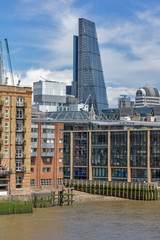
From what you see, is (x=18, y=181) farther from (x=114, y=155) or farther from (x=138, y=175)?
(x=138, y=175)

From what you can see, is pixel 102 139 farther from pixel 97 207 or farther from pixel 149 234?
pixel 149 234

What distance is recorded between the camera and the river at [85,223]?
7094cm

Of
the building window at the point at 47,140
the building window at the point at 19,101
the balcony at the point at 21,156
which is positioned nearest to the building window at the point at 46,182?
the building window at the point at 47,140

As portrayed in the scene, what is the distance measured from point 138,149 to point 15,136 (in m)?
50.1

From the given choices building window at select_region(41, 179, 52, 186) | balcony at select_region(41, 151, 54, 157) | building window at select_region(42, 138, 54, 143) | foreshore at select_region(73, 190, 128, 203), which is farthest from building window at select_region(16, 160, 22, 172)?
foreshore at select_region(73, 190, 128, 203)

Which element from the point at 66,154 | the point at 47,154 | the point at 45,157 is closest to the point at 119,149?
the point at 66,154

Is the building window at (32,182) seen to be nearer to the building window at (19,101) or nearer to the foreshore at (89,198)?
the foreshore at (89,198)

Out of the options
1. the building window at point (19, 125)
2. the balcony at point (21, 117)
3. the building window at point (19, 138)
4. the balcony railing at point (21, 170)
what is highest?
the balcony at point (21, 117)

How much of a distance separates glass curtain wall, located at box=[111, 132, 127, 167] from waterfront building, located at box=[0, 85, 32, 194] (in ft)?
150

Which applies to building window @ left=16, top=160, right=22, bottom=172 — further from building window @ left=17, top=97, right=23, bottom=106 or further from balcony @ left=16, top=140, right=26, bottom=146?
building window @ left=17, top=97, right=23, bottom=106

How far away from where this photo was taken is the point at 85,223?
8150 cm

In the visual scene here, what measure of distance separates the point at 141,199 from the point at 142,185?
3846mm

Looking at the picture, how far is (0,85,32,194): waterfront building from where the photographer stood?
11056 cm

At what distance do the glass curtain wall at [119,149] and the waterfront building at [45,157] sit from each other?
100ft
